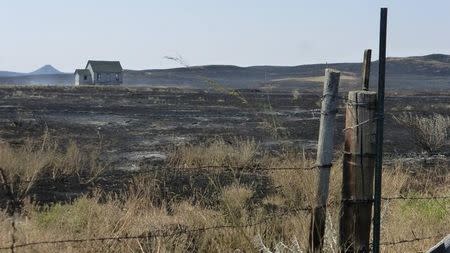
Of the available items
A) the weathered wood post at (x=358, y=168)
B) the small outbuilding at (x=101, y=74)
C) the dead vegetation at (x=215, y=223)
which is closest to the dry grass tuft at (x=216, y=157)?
the dead vegetation at (x=215, y=223)

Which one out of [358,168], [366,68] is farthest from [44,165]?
[366,68]

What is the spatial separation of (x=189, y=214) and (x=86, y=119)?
77.3 ft

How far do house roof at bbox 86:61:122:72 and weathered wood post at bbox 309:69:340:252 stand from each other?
106524 mm

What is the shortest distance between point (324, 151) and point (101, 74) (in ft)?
352

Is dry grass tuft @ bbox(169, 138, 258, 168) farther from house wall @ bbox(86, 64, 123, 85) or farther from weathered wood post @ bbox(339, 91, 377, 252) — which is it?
house wall @ bbox(86, 64, 123, 85)

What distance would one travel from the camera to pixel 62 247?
227 inches

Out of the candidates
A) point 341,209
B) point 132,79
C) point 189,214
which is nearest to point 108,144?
point 189,214

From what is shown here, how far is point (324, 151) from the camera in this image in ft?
16.8

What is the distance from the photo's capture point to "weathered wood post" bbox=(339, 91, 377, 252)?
4902 mm

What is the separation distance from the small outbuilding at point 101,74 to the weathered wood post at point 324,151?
105858 mm

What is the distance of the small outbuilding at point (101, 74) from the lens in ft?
359

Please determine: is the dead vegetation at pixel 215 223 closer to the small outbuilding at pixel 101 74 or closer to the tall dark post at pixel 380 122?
the tall dark post at pixel 380 122

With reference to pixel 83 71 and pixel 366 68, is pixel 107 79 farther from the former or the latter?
pixel 366 68

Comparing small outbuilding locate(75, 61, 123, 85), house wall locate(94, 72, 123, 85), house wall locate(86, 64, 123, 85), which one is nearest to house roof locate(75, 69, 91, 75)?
small outbuilding locate(75, 61, 123, 85)
